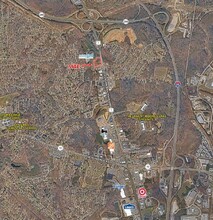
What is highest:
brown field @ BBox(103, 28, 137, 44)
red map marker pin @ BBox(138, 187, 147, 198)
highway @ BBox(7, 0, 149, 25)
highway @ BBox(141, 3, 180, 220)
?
highway @ BBox(7, 0, 149, 25)

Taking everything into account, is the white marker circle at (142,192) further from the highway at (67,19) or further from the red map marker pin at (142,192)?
the highway at (67,19)

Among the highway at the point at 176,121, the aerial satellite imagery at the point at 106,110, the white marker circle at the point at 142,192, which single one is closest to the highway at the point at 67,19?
the aerial satellite imagery at the point at 106,110

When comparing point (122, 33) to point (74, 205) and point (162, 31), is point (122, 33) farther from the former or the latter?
point (74, 205)

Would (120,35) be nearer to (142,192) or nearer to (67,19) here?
(67,19)

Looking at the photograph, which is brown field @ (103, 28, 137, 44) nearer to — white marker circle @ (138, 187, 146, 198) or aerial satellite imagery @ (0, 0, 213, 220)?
aerial satellite imagery @ (0, 0, 213, 220)

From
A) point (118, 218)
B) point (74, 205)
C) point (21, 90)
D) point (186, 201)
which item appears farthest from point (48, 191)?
point (186, 201)

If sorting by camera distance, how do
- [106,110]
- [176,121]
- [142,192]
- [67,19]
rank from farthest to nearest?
[67,19] < [106,110] < [176,121] < [142,192]

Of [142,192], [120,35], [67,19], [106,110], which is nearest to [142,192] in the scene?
[142,192]

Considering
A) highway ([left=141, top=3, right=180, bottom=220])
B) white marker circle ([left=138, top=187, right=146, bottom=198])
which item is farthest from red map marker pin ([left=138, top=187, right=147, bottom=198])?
highway ([left=141, top=3, right=180, bottom=220])
